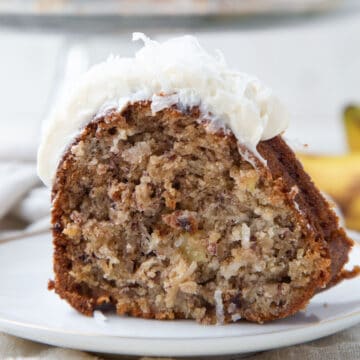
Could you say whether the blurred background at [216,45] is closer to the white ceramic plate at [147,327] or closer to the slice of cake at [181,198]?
the slice of cake at [181,198]

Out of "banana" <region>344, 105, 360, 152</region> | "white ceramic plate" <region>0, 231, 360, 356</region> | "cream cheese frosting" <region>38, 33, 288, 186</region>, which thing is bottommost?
"banana" <region>344, 105, 360, 152</region>

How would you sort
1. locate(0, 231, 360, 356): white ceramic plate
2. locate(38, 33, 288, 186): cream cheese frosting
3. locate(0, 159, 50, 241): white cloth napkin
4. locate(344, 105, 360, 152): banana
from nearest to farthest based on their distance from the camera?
locate(0, 231, 360, 356): white ceramic plate → locate(38, 33, 288, 186): cream cheese frosting → locate(0, 159, 50, 241): white cloth napkin → locate(344, 105, 360, 152): banana

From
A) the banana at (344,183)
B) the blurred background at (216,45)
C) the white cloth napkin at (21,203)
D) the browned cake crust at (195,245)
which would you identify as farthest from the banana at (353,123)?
the browned cake crust at (195,245)

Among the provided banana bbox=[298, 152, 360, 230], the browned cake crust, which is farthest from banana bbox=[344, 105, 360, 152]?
the browned cake crust

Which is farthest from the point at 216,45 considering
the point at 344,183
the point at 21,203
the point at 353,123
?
the point at 21,203

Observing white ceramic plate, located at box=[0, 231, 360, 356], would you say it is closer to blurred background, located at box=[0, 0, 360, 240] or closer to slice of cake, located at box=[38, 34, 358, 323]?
slice of cake, located at box=[38, 34, 358, 323]

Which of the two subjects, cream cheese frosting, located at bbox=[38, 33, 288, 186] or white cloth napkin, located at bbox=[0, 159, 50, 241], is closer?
cream cheese frosting, located at bbox=[38, 33, 288, 186]
